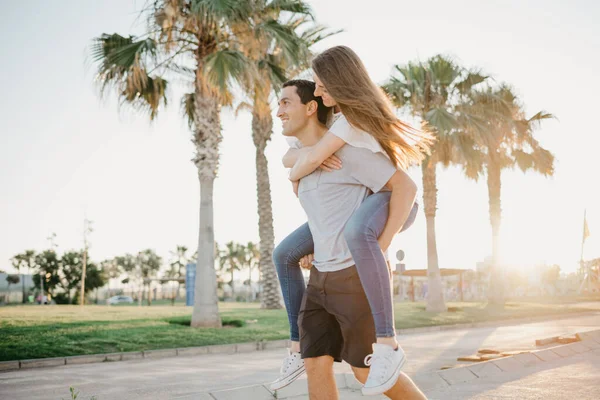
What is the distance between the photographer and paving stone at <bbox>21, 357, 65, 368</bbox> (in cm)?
944

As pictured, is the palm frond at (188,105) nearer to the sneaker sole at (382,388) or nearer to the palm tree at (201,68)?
the palm tree at (201,68)

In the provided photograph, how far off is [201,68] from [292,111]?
12742 mm

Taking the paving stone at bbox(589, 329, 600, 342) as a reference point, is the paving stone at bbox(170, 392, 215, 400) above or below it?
above

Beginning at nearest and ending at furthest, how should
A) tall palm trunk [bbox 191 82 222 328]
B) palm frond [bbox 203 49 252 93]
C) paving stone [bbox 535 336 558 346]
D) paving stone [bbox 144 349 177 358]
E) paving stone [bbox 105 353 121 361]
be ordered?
paving stone [bbox 535 336 558 346]
paving stone [bbox 105 353 121 361]
paving stone [bbox 144 349 177 358]
palm frond [bbox 203 49 252 93]
tall palm trunk [bbox 191 82 222 328]

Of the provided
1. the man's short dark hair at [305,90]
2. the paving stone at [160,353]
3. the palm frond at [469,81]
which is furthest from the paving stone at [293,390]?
the palm frond at [469,81]

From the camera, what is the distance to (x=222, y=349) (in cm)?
1169

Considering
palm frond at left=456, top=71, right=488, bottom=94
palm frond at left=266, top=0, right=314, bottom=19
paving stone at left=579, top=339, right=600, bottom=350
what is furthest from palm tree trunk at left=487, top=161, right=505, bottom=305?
paving stone at left=579, top=339, right=600, bottom=350

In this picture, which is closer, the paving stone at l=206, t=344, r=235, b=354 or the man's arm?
the man's arm

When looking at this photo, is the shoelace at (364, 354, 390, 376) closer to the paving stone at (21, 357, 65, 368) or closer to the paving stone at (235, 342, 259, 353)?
the paving stone at (21, 357, 65, 368)

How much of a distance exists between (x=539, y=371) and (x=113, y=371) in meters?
5.51

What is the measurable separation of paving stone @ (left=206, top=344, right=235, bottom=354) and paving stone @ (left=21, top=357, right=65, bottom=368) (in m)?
2.73

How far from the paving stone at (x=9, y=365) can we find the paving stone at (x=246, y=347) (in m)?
3.96

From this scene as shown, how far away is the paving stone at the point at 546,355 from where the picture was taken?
759cm

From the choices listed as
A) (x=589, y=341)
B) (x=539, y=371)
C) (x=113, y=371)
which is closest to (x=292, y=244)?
(x=539, y=371)
